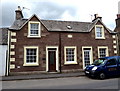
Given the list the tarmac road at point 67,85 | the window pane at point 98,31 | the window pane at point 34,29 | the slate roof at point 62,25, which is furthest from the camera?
the window pane at point 98,31

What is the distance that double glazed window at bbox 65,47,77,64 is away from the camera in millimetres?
14729

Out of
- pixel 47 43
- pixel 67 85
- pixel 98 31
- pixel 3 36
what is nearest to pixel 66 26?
pixel 47 43

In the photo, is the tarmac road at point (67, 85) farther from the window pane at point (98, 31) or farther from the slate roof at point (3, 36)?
the window pane at point (98, 31)

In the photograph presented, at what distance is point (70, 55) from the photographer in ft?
48.9

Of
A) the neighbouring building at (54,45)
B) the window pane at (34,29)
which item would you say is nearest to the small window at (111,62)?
the neighbouring building at (54,45)

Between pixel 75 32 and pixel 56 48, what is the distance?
3.11 m

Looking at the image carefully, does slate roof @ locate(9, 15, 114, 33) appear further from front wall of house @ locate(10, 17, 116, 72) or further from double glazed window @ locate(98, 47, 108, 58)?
double glazed window @ locate(98, 47, 108, 58)

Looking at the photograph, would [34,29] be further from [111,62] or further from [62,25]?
[111,62]

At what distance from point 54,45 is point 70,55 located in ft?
7.39

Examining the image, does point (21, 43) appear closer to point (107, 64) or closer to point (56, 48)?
point (56, 48)

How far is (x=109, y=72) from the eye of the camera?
34.4 feet

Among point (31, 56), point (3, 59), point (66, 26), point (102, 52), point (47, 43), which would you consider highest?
point (66, 26)

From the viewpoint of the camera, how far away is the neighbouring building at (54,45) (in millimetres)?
13570

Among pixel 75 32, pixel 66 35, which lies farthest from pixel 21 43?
pixel 75 32
